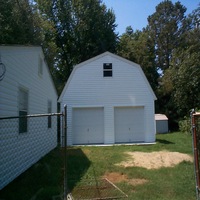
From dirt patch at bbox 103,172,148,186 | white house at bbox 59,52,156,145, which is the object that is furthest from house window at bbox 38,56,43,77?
dirt patch at bbox 103,172,148,186

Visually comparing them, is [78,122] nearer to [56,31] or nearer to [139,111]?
[139,111]

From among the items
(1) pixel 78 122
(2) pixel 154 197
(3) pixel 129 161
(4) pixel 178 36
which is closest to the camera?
(2) pixel 154 197

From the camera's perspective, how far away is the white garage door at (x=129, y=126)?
18234 mm

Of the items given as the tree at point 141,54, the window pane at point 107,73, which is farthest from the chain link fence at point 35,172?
the tree at point 141,54

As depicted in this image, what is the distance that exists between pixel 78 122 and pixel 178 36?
2638cm

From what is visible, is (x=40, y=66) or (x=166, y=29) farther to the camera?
(x=166, y=29)

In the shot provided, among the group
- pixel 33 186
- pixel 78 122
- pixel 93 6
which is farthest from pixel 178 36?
pixel 33 186

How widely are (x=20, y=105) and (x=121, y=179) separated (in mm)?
3957

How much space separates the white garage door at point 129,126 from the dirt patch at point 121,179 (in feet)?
30.8

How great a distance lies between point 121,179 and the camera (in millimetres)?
8008

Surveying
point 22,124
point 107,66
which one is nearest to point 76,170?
point 22,124

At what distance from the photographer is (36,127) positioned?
1116cm

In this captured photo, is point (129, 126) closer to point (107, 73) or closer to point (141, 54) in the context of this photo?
point (107, 73)

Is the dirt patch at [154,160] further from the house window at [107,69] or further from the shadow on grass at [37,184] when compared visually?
the house window at [107,69]
